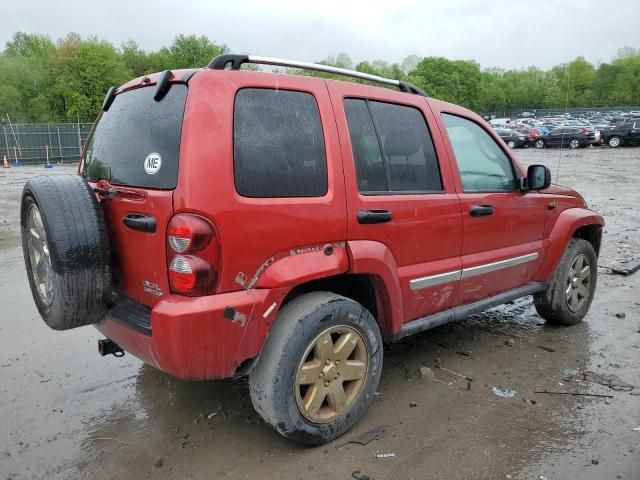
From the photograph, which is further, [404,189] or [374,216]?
[404,189]

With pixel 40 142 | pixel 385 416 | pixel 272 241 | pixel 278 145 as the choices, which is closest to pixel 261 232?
pixel 272 241

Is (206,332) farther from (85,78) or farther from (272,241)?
(85,78)

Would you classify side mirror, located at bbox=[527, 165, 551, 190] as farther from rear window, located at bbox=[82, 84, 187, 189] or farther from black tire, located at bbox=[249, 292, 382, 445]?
rear window, located at bbox=[82, 84, 187, 189]

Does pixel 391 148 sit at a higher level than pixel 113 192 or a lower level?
higher

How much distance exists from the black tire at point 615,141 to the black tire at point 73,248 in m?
37.4

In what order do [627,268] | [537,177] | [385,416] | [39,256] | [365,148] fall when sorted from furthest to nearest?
1. [627,268]
2. [537,177]
3. [385,416]
4. [365,148]
5. [39,256]

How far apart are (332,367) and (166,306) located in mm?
975

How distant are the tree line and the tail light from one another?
8527mm

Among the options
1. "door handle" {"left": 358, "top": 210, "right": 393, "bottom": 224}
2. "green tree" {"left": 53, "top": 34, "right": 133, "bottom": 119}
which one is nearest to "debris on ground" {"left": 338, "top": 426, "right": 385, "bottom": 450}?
"door handle" {"left": 358, "top": 210, "right": 393, "bottom": 224}

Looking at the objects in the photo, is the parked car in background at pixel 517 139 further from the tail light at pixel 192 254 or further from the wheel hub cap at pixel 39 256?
the tail light at pixel 192 254

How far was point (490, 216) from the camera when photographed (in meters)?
3.74

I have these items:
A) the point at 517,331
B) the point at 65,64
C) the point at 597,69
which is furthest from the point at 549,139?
the point at 597,69

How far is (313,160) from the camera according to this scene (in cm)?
281

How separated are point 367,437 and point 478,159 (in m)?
2.12
